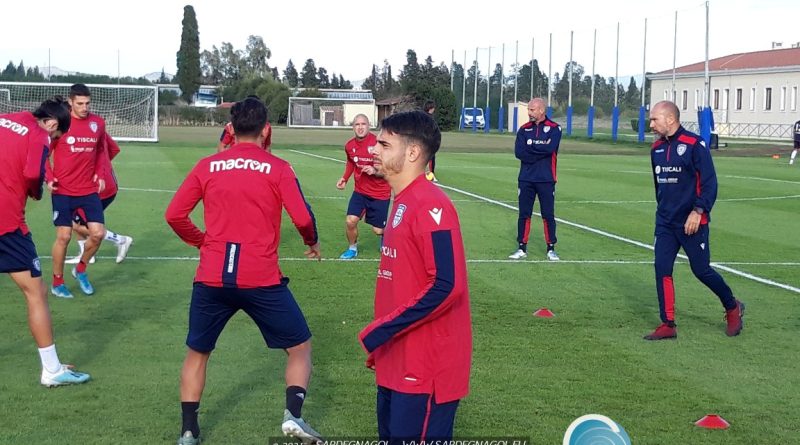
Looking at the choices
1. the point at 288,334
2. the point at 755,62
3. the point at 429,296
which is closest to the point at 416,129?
the point at 429,296

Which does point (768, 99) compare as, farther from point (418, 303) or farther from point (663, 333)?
point (418, 303)

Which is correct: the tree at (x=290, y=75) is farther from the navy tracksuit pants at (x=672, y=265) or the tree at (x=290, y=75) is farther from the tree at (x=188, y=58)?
the navy tracksuit pants at (x=672, y=265)

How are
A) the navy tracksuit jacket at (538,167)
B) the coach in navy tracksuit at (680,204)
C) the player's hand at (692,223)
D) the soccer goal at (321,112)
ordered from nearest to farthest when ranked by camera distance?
the player's hand at (692,223) → the coach in navy tracksuit at (680,204) → the navy tracksuit jacket at (538,167) → the soccer goal at (321,112)

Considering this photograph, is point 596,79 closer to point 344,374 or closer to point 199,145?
point 199,145

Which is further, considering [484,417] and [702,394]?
[702,394]

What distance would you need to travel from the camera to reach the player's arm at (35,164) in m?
6.79

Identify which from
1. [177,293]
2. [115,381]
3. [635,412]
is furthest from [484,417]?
[177,293]

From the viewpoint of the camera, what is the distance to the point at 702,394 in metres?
7.15

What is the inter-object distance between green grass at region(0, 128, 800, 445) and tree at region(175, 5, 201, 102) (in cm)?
10079

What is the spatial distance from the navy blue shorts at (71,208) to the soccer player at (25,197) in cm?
330

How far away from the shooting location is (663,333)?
29.0 feet

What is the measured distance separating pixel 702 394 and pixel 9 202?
510 centimetres

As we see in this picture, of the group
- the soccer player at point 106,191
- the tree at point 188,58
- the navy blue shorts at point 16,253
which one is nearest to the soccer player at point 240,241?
the navy blue shorts at point 16,253

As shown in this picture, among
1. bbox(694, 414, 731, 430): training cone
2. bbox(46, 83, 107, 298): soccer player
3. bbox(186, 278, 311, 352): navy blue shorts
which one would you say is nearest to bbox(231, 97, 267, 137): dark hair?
bbox(186, 278, 311, 352): navy blue shorts
